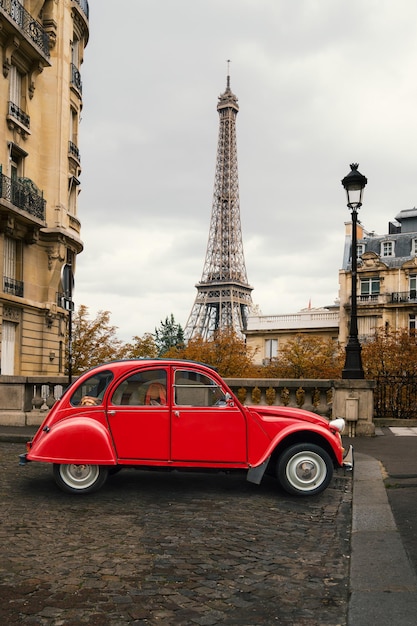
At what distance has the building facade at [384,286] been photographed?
196ft

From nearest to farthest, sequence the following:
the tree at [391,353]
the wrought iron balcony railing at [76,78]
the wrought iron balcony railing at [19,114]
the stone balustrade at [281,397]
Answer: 1. the stone balustrade at [281,397]
2. the wrought iron balcony railing at [19,114]
3. the wrought iron balcony railing at [76,78]
4. the tree at [391,353]

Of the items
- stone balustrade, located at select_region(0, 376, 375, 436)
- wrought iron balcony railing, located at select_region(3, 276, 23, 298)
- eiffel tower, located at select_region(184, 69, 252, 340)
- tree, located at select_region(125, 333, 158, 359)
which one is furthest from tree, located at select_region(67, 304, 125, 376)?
eiffel tower, located at select_region(184, 69, 252, 340)

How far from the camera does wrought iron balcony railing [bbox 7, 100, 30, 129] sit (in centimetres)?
2417

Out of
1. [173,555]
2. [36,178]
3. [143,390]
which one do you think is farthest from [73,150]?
[173,555]

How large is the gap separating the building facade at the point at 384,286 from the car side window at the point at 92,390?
52766 millimetres

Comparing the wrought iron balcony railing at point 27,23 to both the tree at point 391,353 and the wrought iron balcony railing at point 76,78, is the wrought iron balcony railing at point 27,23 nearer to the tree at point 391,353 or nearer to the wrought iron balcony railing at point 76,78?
the wrought iron balcony railing at point 76,78

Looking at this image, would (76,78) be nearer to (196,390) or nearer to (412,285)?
(196,390)

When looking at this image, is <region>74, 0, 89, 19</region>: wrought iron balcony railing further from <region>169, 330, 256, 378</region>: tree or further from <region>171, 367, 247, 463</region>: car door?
<region>171, 367, 247, 463</region>: car door

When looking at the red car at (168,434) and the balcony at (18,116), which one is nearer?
the red car at (168,434)

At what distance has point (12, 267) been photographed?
24953 millimetres

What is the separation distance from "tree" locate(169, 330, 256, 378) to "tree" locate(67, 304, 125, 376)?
6499mm

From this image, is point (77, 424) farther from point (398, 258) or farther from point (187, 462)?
point (398, 258)

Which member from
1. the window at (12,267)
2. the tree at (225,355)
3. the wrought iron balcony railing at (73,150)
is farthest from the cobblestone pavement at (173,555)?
the tree at (225,355)

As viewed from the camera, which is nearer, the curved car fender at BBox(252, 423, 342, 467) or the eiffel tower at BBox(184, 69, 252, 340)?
the curved car fender at BBox(252, 423, 342, 467)
